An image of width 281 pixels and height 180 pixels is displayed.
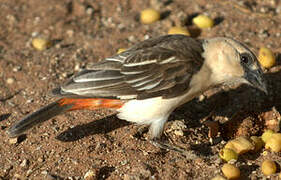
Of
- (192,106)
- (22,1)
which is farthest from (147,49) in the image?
(22,1)

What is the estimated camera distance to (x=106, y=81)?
4738 millimetres

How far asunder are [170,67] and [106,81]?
687mm

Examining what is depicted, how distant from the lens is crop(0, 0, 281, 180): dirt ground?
4.64 meters

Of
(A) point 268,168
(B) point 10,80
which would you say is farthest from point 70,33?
(A) point 268,168

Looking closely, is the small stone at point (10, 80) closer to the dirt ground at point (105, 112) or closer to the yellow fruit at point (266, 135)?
the dirt ground at point (105, 112)

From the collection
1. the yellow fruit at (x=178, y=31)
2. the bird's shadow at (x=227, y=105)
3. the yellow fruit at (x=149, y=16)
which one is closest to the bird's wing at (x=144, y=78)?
the bird's shadow at (x=227, y=105)

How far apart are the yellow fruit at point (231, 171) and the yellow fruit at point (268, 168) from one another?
0.90 ft

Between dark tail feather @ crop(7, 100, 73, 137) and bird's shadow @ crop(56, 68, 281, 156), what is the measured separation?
0.54 metres

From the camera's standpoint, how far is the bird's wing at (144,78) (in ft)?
15.4

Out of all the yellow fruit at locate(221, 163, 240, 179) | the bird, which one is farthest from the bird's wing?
the yellow fruit at locate(221, 163, 240, 179)

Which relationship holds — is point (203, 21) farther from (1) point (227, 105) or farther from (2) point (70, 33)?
(2) point (70, 33)

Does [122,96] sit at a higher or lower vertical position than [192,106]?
higher

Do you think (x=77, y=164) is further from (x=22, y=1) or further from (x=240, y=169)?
(x=22, y=1)

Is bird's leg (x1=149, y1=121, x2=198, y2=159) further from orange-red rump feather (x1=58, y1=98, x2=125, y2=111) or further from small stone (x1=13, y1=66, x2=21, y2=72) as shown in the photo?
small stone (x1=13, y1=66, x2=21, y2=72)
